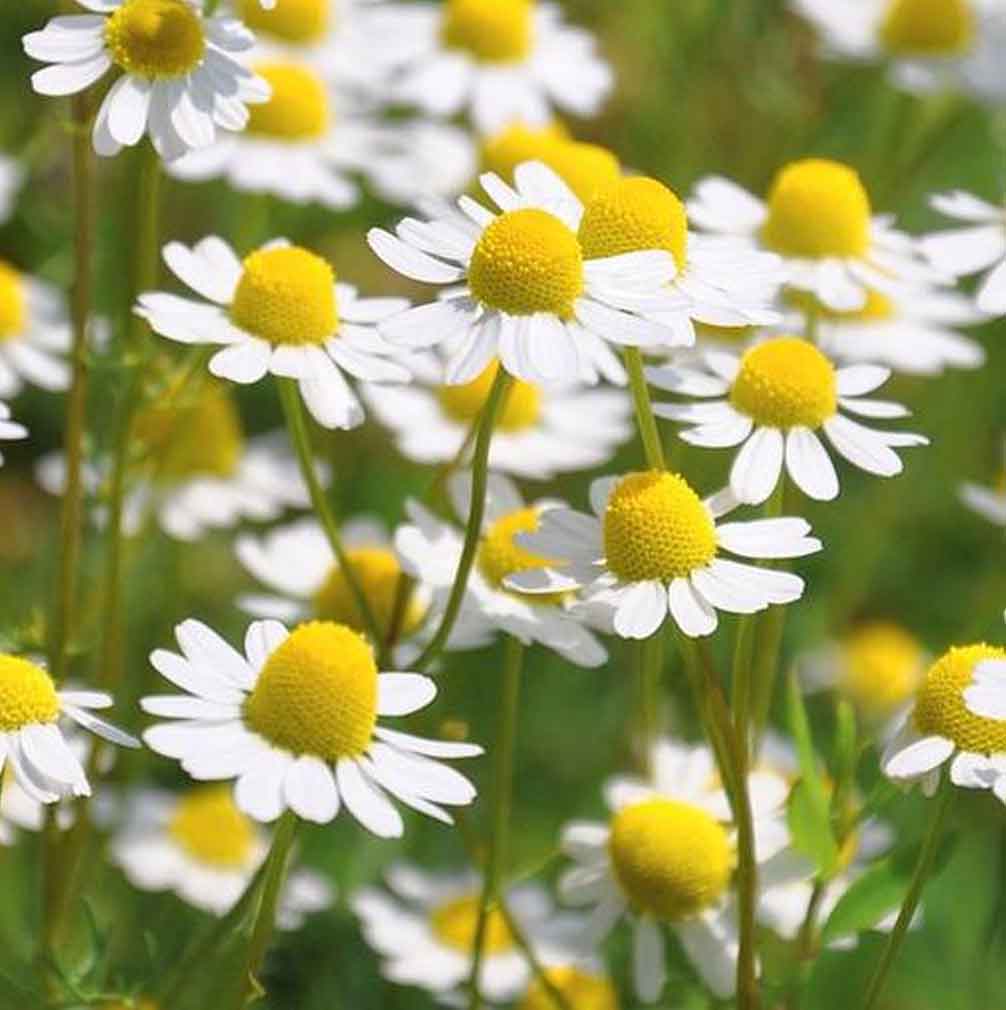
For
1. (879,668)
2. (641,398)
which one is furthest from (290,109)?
(641,398)

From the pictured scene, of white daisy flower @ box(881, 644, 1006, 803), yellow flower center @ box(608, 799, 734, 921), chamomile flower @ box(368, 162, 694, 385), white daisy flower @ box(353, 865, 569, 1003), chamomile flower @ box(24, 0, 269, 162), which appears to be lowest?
white daisy flower @ box(353, 865, 569, 1003)

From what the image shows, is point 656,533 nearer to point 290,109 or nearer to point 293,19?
point 290,109

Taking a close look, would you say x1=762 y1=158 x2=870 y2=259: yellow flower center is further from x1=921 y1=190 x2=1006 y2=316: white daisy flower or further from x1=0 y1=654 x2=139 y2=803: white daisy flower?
x1=0 y1=654 x2=139 y2=803: white daisy flower

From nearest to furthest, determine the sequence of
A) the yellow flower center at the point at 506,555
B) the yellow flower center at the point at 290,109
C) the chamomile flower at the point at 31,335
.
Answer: the yellow flower center at the point at 506,555, the chamomile flower at the point at 31,335, the yellow flower center at the point at 290,109

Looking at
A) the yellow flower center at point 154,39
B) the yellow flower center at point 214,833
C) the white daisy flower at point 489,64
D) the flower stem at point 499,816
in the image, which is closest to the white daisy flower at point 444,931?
the yellow flower center at point 214,833

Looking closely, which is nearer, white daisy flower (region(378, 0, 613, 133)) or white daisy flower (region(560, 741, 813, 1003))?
white daisy flower (region(560, 741, 813, 1003))

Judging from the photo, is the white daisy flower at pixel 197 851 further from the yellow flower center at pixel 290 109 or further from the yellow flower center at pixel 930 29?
the yellow flower center at pixel 930 29

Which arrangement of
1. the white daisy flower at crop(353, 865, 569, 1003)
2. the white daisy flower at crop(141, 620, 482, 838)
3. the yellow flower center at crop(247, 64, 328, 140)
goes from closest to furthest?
the white daisy flower at crop(141, 620, 482, 838)
the white daisy flower at crop(353, 865, 569, 1003)
the yellow flower center at crop(247, 64, 328, 140)

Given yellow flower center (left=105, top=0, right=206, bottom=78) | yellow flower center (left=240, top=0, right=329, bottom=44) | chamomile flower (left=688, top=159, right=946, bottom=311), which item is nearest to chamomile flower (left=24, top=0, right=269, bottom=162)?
yellow flower center (left=105, top=0, right=206, bottom=78)
